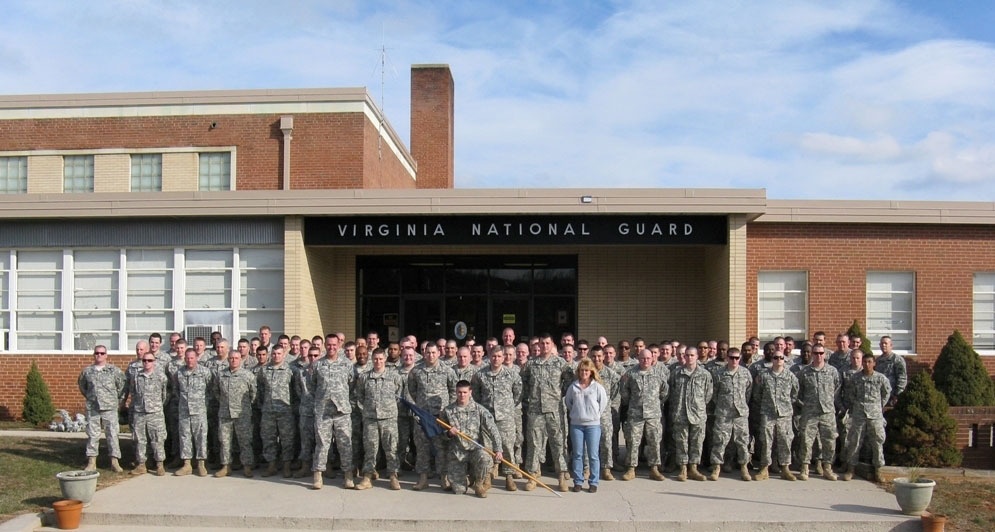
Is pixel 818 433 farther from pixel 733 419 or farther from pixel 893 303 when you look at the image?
pixel 893 303

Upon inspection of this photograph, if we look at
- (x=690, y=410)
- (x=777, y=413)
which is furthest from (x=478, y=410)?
(x=777, y=413)

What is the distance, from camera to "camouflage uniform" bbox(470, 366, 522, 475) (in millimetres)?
10773

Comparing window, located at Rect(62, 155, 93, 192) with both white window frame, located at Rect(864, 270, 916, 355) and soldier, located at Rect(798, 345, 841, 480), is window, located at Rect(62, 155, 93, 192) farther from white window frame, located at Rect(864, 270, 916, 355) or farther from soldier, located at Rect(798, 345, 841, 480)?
soldier, located at Rect(798, 345, 841, 480)

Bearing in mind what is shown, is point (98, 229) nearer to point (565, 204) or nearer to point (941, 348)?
point (565, 204)

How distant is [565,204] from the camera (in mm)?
15883

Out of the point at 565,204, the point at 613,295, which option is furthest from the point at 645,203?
the point at 613,295

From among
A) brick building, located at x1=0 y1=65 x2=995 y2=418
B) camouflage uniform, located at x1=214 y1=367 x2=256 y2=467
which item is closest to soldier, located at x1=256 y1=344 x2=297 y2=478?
camouflage uniform, located at x1=214 y1=367 x2=256 y2=467

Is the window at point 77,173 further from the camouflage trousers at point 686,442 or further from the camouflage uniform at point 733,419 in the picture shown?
the camouflage uniform at point 733,419

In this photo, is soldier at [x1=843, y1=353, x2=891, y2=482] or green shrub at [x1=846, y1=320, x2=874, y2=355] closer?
soldier at [x1=843, y1=353, x2=891, y2=482]

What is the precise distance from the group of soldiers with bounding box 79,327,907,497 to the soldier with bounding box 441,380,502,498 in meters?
0.02

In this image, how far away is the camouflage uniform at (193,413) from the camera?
11.5 m

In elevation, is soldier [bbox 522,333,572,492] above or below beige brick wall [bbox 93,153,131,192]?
below

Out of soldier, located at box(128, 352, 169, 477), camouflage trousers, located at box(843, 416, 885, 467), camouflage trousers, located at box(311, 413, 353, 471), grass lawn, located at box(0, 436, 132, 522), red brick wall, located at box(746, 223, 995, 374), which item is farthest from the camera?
red brick wall, located at box(746, 223, 995, 374)

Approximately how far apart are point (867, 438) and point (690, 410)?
227 centimetres
